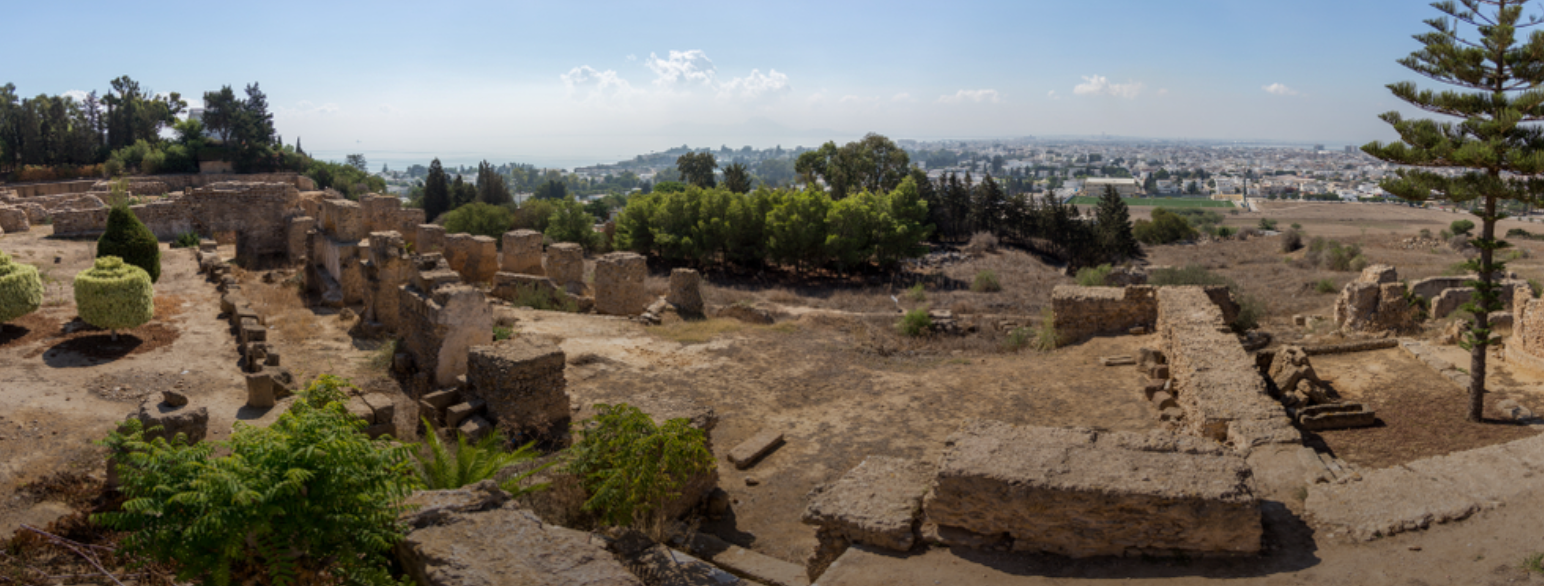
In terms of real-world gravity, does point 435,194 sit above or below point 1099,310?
above

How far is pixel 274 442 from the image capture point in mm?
4285

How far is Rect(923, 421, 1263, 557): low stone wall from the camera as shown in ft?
19.1

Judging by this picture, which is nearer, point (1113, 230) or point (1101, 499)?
point (1101, 499)

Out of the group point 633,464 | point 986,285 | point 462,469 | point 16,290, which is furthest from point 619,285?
point 986,285

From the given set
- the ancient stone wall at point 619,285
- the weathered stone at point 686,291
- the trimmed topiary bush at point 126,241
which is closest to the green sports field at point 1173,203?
the weathered stone at point 686,291

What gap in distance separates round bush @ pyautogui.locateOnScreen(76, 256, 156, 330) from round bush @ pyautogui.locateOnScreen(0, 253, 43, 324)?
0.88 metres

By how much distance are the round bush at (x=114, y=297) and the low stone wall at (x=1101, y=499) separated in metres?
11.8

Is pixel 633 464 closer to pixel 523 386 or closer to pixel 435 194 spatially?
pixel 523 386

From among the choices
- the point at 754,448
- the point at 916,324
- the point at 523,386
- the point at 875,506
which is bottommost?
the point at 754,448

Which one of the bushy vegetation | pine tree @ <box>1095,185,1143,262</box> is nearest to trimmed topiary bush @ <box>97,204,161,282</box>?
the bushy vegetation

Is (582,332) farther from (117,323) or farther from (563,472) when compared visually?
(563,472)

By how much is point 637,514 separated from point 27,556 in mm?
4319

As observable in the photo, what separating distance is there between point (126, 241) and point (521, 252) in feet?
26.9

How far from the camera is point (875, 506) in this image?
6.52 metres
